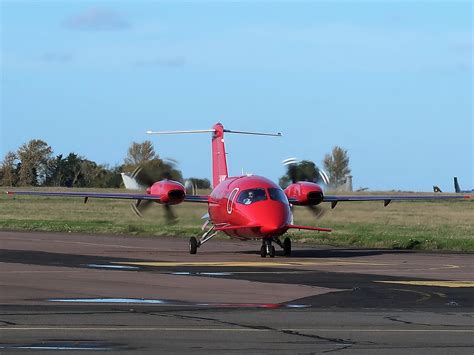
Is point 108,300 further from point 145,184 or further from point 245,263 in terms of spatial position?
point 145,184

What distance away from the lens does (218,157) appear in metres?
40.8

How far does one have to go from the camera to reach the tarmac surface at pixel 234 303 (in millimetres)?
13102

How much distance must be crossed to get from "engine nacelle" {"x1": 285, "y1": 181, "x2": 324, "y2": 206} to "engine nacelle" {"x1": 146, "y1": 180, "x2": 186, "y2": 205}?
3.63 m

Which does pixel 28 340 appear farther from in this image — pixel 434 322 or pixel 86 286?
pixel 86 286

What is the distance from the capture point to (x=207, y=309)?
17.2 m

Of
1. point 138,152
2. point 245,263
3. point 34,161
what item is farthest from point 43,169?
point 245,263

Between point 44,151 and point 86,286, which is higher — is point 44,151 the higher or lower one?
the higher one

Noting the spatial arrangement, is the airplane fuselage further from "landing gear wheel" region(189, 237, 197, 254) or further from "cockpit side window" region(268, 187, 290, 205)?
"landing gear wheel" region(189, 237, 197, 254)

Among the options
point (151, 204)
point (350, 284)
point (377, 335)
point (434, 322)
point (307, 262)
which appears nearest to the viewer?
point (377, 335)

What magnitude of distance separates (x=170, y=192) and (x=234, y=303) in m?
17.2

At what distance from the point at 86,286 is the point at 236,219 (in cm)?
1245

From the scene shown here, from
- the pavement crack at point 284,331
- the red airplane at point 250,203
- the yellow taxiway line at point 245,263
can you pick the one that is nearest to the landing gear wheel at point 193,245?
the red airplane at point 250,203

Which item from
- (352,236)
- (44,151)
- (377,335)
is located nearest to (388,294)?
(377,335)

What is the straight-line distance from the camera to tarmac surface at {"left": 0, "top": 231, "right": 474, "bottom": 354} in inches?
516
